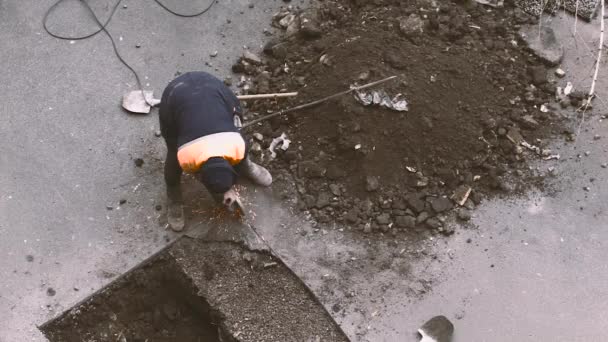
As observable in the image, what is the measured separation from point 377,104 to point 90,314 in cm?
239

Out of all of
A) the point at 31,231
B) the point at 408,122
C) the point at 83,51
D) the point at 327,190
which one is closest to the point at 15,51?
the point at 83,51

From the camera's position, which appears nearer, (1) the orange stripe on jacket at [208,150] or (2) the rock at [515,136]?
(1) the orange stripe on jacket at [208,150]

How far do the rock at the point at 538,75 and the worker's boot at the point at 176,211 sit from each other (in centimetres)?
287

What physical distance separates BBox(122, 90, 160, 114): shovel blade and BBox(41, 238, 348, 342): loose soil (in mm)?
1126

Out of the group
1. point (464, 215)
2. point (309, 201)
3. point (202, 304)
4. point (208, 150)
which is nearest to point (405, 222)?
point (464, 215)

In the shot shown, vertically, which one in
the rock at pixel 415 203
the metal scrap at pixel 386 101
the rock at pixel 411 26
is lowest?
the rock at pixel 415 203

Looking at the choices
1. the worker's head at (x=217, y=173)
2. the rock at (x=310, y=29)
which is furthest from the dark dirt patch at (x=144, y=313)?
the rock at (x=310, y=29)

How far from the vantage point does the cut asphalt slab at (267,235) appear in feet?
12.5

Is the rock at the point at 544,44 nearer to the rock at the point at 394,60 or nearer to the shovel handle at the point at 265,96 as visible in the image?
the rock at the point at 394,60

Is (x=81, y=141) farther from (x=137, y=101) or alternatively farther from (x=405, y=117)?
(x=405, y=117)

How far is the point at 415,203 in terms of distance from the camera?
13.4 ft

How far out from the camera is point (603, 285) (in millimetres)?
3957

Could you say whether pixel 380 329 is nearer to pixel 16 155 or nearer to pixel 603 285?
pixel 603 285

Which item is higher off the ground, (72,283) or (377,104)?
(377,104)
